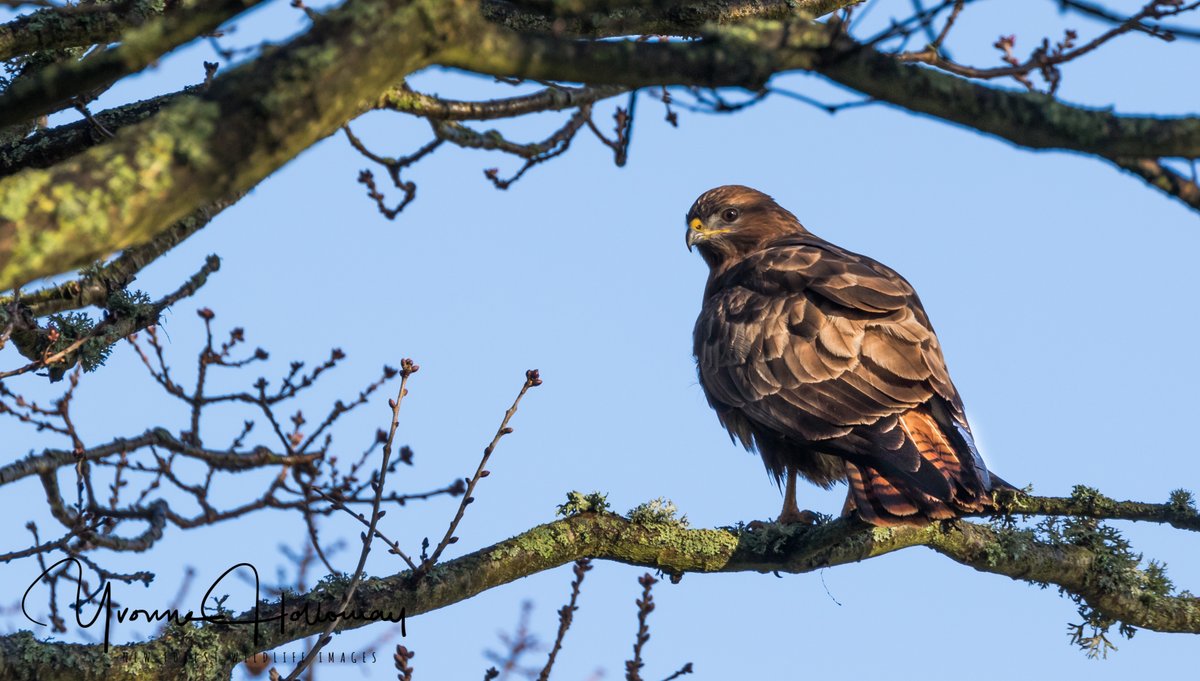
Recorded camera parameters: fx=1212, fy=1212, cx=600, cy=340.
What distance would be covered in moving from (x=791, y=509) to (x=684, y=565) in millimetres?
1415

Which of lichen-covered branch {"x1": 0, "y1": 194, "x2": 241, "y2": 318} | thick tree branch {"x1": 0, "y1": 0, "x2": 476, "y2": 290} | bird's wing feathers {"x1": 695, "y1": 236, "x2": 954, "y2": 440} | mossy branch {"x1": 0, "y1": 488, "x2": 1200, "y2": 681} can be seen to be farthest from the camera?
bird's wing feathers {"x1": 695, "y1": 236, "x2": 954, "y2": 440}

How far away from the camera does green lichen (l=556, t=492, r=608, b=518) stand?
196 inches

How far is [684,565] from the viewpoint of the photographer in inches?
199

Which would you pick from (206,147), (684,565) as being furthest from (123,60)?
(684,565)

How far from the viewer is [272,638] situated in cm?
432

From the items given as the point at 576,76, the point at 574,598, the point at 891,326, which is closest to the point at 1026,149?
the point at 576,76

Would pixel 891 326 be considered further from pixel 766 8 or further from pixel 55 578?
pixel 55 578

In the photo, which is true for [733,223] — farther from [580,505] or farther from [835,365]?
[580,505]

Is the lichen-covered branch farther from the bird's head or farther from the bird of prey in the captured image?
the bird's head

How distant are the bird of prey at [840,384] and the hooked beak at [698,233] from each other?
52 cm

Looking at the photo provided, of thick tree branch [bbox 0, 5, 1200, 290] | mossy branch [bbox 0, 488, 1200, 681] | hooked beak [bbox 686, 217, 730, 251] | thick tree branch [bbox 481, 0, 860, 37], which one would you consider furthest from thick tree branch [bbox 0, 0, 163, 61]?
hooked beak [bbox 686, 217, 730, 251]

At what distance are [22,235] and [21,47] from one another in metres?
3.26

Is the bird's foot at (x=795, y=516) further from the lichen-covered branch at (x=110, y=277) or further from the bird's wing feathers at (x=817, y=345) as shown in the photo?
the lichen-covered branch at (x=110, y=277)

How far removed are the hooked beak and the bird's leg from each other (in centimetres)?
220
